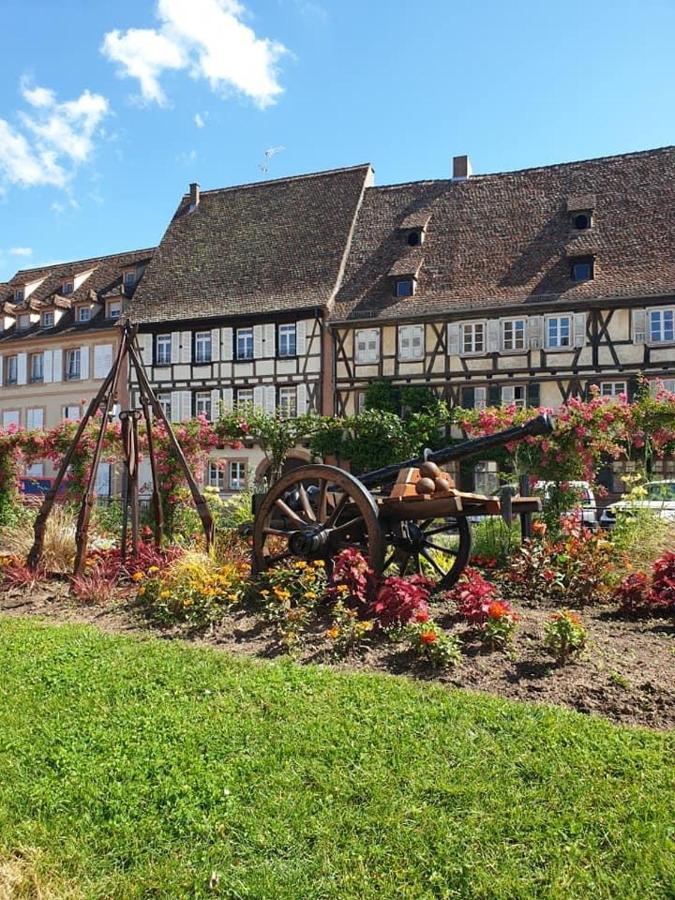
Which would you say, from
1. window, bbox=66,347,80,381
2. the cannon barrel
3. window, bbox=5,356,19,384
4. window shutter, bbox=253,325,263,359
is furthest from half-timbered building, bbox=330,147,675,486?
the cannon barrel

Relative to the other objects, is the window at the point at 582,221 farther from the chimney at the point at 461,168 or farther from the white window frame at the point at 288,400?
the white window frame at the point at 288,400

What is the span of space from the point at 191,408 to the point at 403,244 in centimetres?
997

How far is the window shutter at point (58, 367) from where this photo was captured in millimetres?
34562

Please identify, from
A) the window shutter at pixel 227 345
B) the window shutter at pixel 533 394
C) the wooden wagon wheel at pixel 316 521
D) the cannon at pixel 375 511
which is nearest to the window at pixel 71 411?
the window shutter at pixel 227 345

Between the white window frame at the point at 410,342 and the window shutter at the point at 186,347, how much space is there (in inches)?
326

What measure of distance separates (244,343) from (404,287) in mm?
6287

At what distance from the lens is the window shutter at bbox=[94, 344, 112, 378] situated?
33531mm

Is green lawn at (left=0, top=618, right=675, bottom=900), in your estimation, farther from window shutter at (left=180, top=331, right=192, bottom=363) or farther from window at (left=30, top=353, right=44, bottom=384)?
window at (left=30, top=353, right=44, bottom=384)

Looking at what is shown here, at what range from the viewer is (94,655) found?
18.3ft

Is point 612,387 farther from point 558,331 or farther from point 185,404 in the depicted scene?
point 185,404

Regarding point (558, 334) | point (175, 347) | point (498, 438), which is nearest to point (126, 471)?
A: point (498, 438)

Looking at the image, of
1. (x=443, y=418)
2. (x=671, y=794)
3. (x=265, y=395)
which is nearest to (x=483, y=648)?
(x=671, y=794)

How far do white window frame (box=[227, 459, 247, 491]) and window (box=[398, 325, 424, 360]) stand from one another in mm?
7172

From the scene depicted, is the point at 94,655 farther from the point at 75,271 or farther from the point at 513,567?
the point at 75,271
